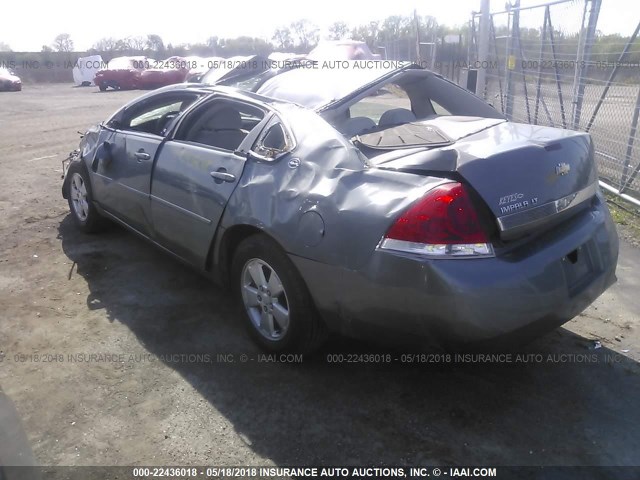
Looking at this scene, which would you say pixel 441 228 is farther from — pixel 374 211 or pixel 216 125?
pixel 216 125

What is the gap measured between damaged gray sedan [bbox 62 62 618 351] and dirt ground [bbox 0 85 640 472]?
36 centimetres

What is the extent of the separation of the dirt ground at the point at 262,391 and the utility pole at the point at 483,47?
6996 mm

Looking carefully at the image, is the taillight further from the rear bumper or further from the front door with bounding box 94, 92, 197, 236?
the front door with bounding box 94, 92, 197, 236

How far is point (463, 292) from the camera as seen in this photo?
2449 mm

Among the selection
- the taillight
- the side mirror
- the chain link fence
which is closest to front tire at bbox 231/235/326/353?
the taillight

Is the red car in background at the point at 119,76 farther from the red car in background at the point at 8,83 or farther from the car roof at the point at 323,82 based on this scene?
the car roof at the point at 323,82

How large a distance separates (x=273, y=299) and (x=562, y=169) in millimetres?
1697

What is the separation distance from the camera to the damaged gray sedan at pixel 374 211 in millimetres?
2529

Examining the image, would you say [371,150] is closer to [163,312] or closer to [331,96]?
[331,96]

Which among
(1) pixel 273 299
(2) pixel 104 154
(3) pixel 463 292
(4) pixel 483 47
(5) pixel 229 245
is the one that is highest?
(4) pixel 483 47

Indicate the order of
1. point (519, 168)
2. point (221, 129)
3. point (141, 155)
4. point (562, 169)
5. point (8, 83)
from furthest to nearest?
point (8, 83) < point (141, 155) < point (221, 129) < point (562, 169) < point (519, 168)

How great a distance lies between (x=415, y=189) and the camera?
2.59 meters

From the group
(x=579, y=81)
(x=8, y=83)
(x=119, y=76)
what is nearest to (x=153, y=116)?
(x=579, y=81)

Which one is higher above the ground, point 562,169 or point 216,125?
point 216,125
